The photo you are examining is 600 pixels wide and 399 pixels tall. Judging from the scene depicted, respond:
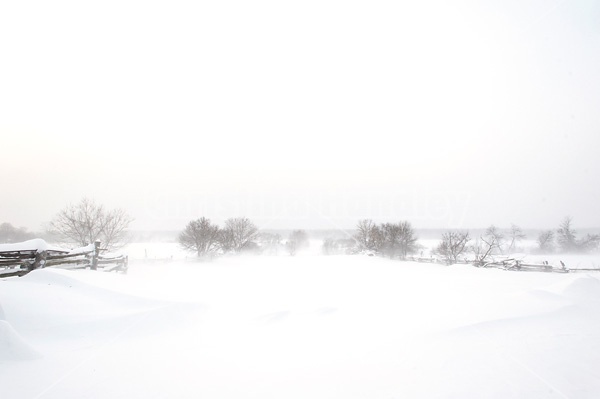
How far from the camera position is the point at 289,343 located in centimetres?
493

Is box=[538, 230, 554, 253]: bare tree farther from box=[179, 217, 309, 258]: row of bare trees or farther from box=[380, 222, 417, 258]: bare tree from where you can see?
box=[179, 217, 309, 258]: row of bare trees

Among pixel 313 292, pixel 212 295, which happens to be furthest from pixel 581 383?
pixel 212 295

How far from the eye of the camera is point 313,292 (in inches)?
342

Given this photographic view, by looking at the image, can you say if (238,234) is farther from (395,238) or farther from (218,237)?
(395,238)

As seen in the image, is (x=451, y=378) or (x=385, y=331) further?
(x=385, y=331)

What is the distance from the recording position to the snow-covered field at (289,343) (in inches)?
137

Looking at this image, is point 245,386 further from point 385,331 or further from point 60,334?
point 60,334

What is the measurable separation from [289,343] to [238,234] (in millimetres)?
36202

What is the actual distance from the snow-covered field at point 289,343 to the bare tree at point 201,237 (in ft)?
84.4

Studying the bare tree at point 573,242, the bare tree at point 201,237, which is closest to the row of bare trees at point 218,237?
the bare tree at point 201,237

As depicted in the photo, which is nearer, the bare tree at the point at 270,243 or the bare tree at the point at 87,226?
the bare tree at the point at 87,226

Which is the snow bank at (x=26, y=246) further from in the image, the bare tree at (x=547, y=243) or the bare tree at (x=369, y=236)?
the bare tree at (x=547, y=243)

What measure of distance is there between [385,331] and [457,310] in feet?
8.33

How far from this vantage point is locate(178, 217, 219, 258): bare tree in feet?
105
